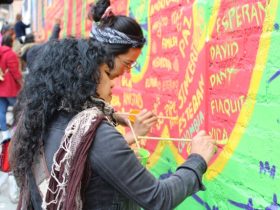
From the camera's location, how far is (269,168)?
2158 mm

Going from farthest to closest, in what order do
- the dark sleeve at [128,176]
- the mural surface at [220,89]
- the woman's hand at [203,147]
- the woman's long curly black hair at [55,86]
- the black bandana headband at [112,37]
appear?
the black bandana headband at [112,37] < the mural surface at [220,89] < the woman's hand at [203,147] < the woman's long curly black hair at [55,86] < the dark sleeve at [128,176]

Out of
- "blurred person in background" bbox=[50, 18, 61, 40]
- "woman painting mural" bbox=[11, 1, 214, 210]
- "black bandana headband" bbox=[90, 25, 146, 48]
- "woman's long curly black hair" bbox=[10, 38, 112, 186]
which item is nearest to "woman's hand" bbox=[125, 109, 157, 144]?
"black bandana headband" bbox=[90, 25, 146, 48]

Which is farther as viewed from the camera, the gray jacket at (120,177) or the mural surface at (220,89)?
the mural surface at (220,89)

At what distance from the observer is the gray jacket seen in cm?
161

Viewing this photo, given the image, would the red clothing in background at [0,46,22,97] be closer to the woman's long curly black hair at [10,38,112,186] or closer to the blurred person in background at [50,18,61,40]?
the blurred person in background at [50,18,61,40]

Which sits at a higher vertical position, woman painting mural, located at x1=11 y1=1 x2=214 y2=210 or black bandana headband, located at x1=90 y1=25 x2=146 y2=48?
black bandana headband, located at x1=90 y1=25 x2=146 y2=48

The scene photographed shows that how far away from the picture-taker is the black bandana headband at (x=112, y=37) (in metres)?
2.30

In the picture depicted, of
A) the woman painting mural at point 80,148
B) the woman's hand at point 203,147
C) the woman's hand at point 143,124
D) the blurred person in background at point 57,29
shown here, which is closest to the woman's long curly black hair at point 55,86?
the woman painting mural at point 80,148

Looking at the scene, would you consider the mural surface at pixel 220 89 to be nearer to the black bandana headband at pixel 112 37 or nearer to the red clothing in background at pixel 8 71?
the black bandana headband at pixel 112 37

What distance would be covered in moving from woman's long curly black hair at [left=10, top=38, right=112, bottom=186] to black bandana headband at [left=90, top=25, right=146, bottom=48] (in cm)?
48

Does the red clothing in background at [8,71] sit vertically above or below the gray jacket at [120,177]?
below

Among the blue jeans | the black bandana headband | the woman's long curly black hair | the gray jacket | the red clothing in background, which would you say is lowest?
the blue jeans

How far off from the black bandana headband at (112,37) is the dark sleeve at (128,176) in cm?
74

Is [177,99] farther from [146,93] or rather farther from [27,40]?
[27,40]
